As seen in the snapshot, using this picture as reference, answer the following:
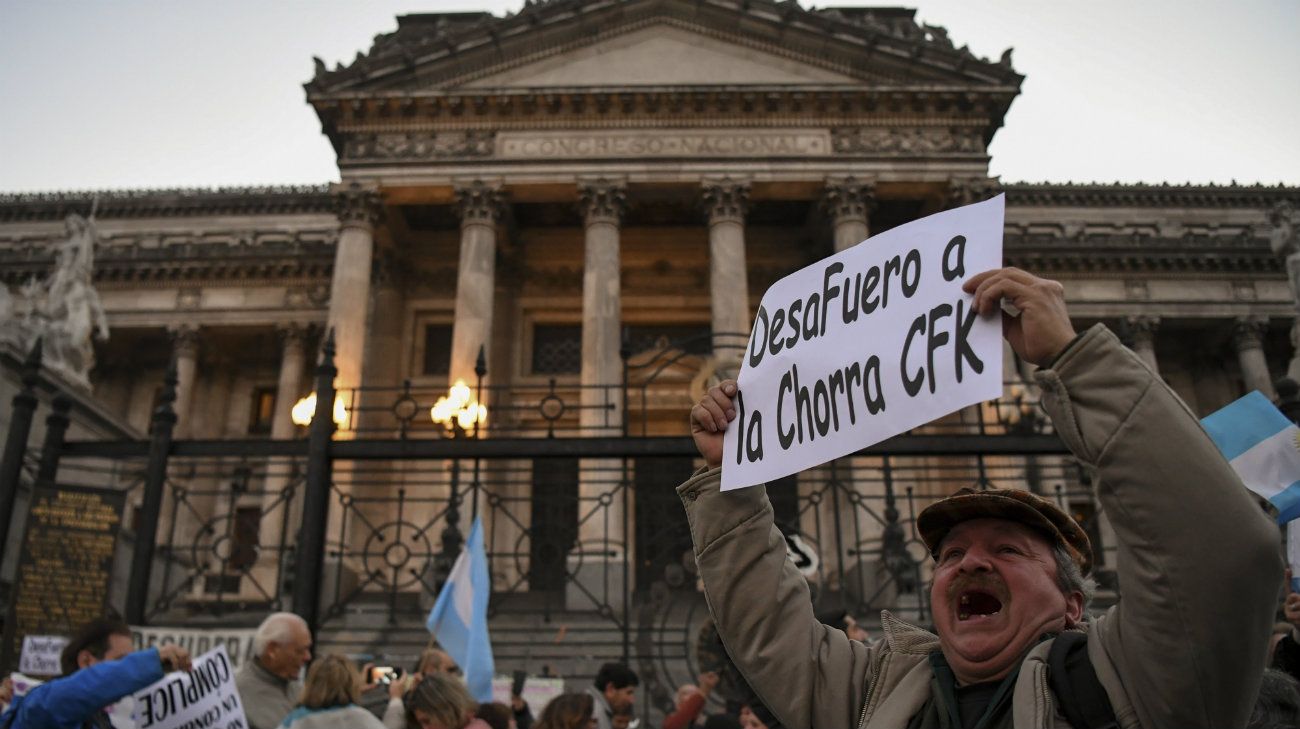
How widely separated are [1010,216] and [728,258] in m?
17.6

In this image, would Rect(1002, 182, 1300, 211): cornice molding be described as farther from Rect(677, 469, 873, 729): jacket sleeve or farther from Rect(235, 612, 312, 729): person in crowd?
Rect(677, 469, 873, 729): jacket sleeve

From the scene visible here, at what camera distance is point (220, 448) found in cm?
805

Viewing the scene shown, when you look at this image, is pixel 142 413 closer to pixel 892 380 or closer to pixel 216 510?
pixel 216 510

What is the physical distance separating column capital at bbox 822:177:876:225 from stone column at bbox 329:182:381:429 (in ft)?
40.6

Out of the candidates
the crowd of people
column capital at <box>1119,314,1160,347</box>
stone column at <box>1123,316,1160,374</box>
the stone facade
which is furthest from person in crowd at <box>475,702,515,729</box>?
column capital at <box>1119,314,1160,347</box>

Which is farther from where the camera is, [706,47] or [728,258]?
[706,47]

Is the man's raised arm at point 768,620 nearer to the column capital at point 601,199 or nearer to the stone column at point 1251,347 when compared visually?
the column capital at point 601,199

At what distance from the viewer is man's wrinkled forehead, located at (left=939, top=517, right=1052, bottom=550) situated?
7.17 feet

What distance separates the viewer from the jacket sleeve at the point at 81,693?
407cm

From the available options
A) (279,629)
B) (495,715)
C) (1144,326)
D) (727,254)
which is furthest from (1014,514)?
(1144,326)

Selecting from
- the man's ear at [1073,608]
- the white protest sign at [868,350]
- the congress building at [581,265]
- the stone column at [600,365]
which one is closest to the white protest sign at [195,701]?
the white protest sign at [868,350]

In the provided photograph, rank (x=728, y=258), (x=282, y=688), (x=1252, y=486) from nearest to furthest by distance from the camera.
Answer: (x=1252, y=486) → (x=282, y=688) → (x=728, y=258)

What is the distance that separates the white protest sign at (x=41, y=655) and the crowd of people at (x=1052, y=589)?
23.7ft

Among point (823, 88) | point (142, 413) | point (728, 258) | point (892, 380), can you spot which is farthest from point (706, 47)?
point (892, 380)
